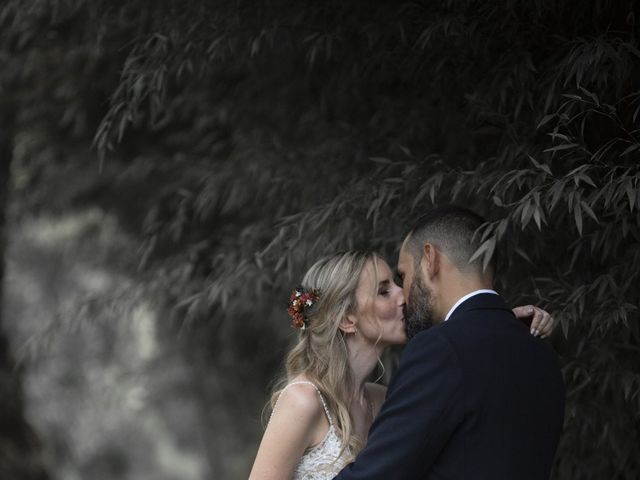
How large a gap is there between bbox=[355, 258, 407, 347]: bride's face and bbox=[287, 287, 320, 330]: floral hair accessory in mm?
123

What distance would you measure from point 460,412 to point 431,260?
376 mm

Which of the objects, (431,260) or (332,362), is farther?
(332,362)

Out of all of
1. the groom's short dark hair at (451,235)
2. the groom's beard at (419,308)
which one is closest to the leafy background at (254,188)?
the groom's short dark hair at (451,235)

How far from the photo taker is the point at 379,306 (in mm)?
2896

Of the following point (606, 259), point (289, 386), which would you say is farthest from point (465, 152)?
point (289, 386)

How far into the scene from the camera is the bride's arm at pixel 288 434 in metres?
2.76

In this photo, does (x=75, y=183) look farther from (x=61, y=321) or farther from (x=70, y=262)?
(x=61, y=321)

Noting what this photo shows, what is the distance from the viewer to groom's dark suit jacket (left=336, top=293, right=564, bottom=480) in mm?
2262

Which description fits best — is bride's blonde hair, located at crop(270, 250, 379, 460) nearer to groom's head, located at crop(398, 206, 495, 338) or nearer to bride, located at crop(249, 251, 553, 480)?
bride, located at crop(249, 251, 553, 480)

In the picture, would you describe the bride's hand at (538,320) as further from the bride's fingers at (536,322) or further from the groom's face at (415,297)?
the groom's face at (415,297)

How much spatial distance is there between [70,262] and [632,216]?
12.3ft

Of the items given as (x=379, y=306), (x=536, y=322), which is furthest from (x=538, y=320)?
(x=379, y=306)

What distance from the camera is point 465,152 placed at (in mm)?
4305

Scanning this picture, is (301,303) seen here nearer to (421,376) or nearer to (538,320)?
(538,320)
